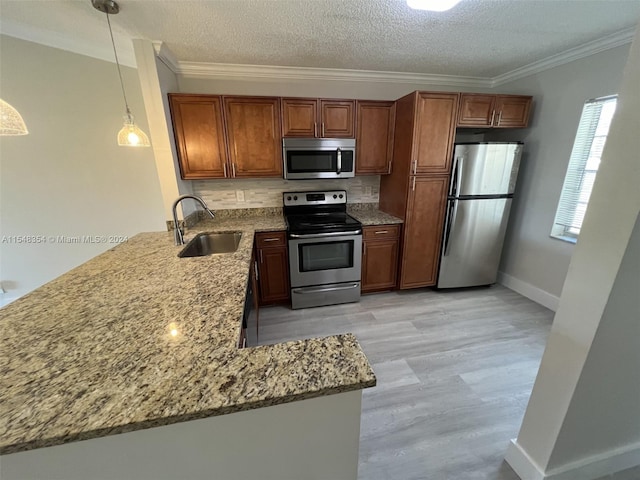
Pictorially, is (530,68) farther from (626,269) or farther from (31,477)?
(31,477)

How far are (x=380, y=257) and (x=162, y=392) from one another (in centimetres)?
249

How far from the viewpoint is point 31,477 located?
1.79ft

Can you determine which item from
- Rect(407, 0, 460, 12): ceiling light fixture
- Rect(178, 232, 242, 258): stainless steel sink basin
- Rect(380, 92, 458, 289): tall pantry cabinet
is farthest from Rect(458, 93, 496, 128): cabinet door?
Rect(178, 232, 242, 258): stainless steel sink basin

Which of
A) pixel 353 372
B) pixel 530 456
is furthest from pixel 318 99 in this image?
pixel 530 456

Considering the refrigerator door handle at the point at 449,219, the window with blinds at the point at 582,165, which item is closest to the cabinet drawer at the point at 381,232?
the refrigerator door handle at the point at 449,219

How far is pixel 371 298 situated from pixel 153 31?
3097 millimetres

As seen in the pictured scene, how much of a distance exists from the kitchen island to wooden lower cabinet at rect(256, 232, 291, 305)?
1585 mm

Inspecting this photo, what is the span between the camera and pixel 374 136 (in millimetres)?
2807

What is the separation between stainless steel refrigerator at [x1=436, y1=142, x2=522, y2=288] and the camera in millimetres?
2570

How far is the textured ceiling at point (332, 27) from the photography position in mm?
1623

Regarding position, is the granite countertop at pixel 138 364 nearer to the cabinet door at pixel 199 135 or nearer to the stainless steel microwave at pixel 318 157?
the cabinet door at pixel 199 135

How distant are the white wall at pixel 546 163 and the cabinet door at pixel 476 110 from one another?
58cm

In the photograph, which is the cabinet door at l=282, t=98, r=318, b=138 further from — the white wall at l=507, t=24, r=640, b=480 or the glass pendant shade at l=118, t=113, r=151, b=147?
the white wall at l=507, t=24, r=640, b=480

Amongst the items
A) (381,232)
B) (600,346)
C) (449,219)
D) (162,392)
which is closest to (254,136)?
(381,232)
